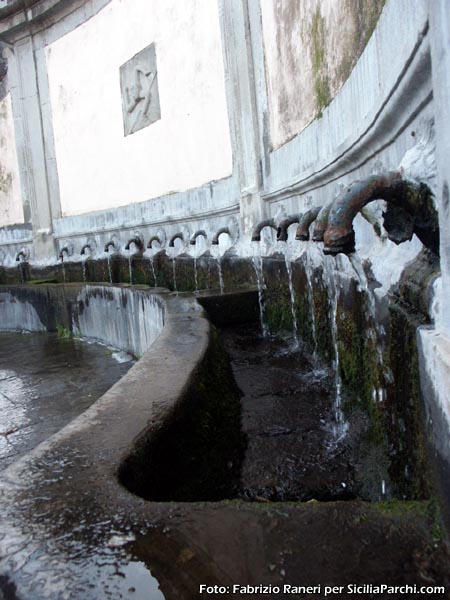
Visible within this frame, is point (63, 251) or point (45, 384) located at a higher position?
point (63, 251)

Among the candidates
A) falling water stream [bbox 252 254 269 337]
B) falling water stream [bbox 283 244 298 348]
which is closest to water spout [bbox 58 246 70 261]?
falling water stream [bbox 252 254 269 337]

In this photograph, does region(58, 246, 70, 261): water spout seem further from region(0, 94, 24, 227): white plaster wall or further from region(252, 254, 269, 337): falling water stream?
region(252, 254, 269, 337): falling water stream

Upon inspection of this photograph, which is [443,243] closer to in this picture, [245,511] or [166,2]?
[245,511]

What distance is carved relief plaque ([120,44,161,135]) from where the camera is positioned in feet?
25.2

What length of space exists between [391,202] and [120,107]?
7799mm

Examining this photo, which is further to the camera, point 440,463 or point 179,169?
point 179,169

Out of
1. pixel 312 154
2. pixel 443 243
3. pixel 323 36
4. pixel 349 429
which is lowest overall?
pixel 349 429

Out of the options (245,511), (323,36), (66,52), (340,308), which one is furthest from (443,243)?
(66,52)

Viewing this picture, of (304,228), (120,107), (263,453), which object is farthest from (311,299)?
(120,107)

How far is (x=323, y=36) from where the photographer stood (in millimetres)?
3213

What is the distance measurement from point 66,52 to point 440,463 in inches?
402

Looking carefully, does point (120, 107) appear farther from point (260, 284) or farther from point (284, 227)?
point (284, 227)

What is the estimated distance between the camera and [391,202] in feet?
5.05

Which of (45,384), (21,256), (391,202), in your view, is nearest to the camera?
(391,202)
